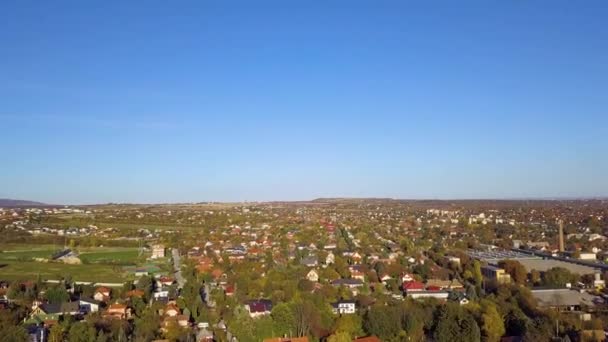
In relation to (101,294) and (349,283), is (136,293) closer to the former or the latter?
(101,294)

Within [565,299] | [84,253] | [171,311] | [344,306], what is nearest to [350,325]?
[344,306]

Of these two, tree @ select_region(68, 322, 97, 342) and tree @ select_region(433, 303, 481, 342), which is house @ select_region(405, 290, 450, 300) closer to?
tree @ select_region(433, 303, 481, 342)

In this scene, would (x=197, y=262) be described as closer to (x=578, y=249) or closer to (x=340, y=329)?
(x=340, y=329)

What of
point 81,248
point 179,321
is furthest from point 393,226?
point 179,321

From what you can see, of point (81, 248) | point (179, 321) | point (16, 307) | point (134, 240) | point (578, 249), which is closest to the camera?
point (179, 321)

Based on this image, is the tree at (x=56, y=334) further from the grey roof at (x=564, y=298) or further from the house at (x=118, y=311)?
the grey roof at (x=564, y=298)

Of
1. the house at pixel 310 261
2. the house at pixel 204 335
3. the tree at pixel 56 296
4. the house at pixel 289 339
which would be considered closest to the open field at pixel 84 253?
the house at pixel 310 261
